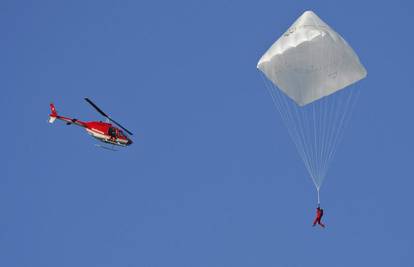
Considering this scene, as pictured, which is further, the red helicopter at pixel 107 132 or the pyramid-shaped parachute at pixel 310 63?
the red helicopter at pixel 107 132

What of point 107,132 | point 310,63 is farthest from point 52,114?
point 310,63

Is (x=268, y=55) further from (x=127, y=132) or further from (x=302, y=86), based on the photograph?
(x=127, y=132)

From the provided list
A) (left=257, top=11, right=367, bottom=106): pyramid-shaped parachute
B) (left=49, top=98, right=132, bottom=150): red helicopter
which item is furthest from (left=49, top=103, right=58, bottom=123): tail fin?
(left=257, top=11, right=367, bottom=106): pyramid-shaped parachute

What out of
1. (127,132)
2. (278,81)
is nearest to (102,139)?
(127,132)

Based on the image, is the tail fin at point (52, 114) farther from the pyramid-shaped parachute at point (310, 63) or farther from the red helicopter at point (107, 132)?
the pyramid-shaped parachute at point (310, 63)

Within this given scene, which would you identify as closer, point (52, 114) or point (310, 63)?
point (310, 63)

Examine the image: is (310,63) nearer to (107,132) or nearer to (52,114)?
(107,132)

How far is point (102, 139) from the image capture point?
2493 inches

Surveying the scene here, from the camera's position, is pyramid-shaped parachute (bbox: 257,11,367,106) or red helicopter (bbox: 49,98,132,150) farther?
red helicopter (bbox: 49,98,132,150)

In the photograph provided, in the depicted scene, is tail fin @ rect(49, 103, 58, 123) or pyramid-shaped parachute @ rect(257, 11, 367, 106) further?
tail fin @ rect(49, 103, 58, 123)

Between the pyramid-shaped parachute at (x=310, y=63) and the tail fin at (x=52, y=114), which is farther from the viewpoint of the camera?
the tail fin at (x=52, y=114)

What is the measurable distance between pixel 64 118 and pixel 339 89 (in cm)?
2249

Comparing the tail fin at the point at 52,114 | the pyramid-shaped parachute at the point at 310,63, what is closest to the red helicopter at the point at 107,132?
the tail fin at the point at 52,114

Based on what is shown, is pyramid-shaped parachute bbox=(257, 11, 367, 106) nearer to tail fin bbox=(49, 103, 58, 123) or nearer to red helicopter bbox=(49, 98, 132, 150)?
red helicopter bbox=(49, 98, 132, 150)
